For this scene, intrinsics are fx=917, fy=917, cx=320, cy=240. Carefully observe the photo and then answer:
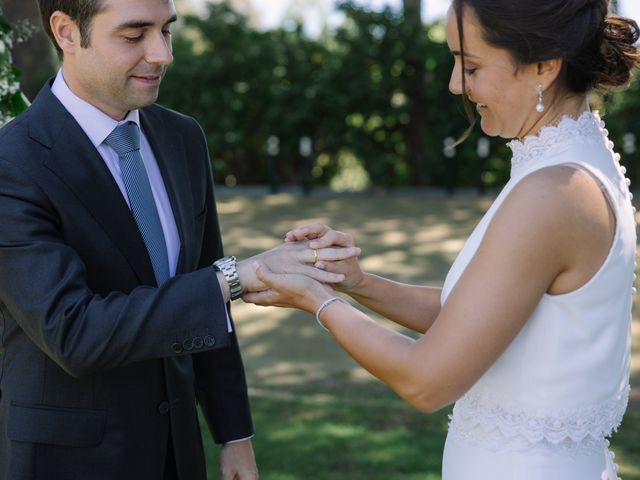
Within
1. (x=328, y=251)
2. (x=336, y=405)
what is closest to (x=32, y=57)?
(x=336, y=405)

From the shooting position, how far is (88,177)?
2.44 metres

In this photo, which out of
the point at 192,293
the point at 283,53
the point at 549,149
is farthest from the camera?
the point at 283,53

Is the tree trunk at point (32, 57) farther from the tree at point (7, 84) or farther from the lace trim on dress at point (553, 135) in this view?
the lace trim on dress at point (553, 135)

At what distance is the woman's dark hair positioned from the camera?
7.06 ft

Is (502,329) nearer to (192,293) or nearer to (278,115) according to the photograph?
(192,293)

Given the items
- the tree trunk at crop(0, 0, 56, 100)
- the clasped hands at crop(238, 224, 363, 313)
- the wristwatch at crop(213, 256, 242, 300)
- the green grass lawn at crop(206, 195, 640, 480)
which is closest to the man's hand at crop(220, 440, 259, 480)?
the clasped hands at crop(238, 224, 363, 313)

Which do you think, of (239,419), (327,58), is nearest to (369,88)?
(327,58)

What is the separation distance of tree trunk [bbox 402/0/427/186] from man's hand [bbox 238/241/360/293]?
1345cm

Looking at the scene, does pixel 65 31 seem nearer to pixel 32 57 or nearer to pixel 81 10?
pixel 81 10

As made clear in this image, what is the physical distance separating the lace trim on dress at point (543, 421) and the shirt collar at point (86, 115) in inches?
48.6

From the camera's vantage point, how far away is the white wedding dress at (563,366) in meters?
2.17

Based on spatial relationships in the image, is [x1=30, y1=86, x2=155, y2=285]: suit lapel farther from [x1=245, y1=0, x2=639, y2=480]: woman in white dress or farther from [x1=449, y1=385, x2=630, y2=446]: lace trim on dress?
[x1=449, y1=385, x2=630, y2=446]: lace trim on dress

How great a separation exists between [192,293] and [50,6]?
2.97ft

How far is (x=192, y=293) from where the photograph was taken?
7.88 ft
